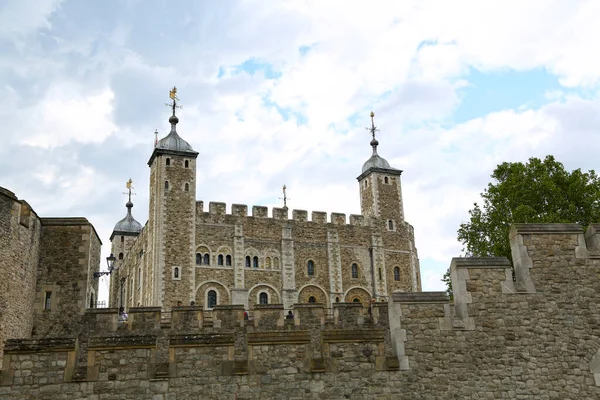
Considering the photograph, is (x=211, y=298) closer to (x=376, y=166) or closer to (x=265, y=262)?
(x=265, y=262)

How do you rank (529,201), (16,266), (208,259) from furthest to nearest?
(208,259)
(529,201)
(16,266)

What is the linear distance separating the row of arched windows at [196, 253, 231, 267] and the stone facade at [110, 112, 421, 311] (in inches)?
2.9

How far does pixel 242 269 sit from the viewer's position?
5059cm

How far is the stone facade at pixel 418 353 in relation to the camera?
10211 millimetres

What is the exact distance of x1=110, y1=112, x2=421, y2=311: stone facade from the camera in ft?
160

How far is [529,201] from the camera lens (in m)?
28.8

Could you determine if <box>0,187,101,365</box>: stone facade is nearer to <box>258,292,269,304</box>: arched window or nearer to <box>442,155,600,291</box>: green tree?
<box>442,155,600,291</box>: green tree

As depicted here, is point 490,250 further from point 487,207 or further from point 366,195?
point 366,195

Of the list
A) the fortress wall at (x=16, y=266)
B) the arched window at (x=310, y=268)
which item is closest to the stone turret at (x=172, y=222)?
the arched window at (x=310, y=268)

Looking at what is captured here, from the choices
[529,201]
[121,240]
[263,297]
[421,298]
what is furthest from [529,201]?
[121,240]

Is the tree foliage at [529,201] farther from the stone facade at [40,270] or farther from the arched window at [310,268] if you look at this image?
the arched window at [310,268]

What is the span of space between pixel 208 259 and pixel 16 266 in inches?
1490

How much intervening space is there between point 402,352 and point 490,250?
1934 centimetres

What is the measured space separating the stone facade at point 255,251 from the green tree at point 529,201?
23.1 meters
